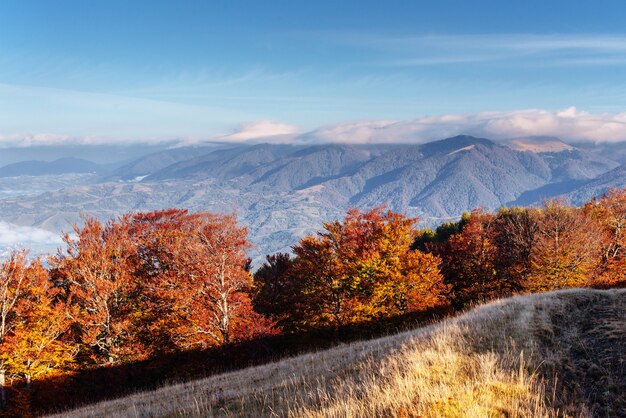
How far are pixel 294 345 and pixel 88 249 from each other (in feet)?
70.4

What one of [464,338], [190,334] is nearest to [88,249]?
[190,334]

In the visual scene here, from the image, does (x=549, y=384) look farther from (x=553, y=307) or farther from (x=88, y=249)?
(x=88, y=249)

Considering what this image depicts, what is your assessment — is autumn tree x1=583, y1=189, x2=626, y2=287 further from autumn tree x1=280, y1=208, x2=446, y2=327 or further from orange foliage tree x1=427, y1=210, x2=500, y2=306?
autumn tree x1=280, y1=208, x2=446, y2=327

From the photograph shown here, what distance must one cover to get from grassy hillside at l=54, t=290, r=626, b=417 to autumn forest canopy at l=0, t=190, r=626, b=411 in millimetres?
18316

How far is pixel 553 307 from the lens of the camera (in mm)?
Result: 13125

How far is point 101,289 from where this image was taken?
34.1 metres

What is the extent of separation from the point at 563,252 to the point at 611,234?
66.2ft

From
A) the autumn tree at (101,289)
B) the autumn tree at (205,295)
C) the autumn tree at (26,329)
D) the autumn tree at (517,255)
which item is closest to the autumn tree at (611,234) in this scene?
the autumn tree at (517,255)

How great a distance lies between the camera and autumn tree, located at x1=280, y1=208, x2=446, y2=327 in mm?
39188

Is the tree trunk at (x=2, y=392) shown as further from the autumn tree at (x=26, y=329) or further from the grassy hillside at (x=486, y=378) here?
the grassy hillside at (x=486, y=378)

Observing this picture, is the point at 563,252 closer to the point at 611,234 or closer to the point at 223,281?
the point at 611,234

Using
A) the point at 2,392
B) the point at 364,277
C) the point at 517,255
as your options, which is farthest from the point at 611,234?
the point at 2,392

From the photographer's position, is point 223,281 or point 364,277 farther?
point 364,277

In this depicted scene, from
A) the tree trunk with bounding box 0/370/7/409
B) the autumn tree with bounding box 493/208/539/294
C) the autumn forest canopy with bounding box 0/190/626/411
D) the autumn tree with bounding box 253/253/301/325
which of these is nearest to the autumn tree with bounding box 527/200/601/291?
the autumn forest canopy with bounding box 0/190/626/411
